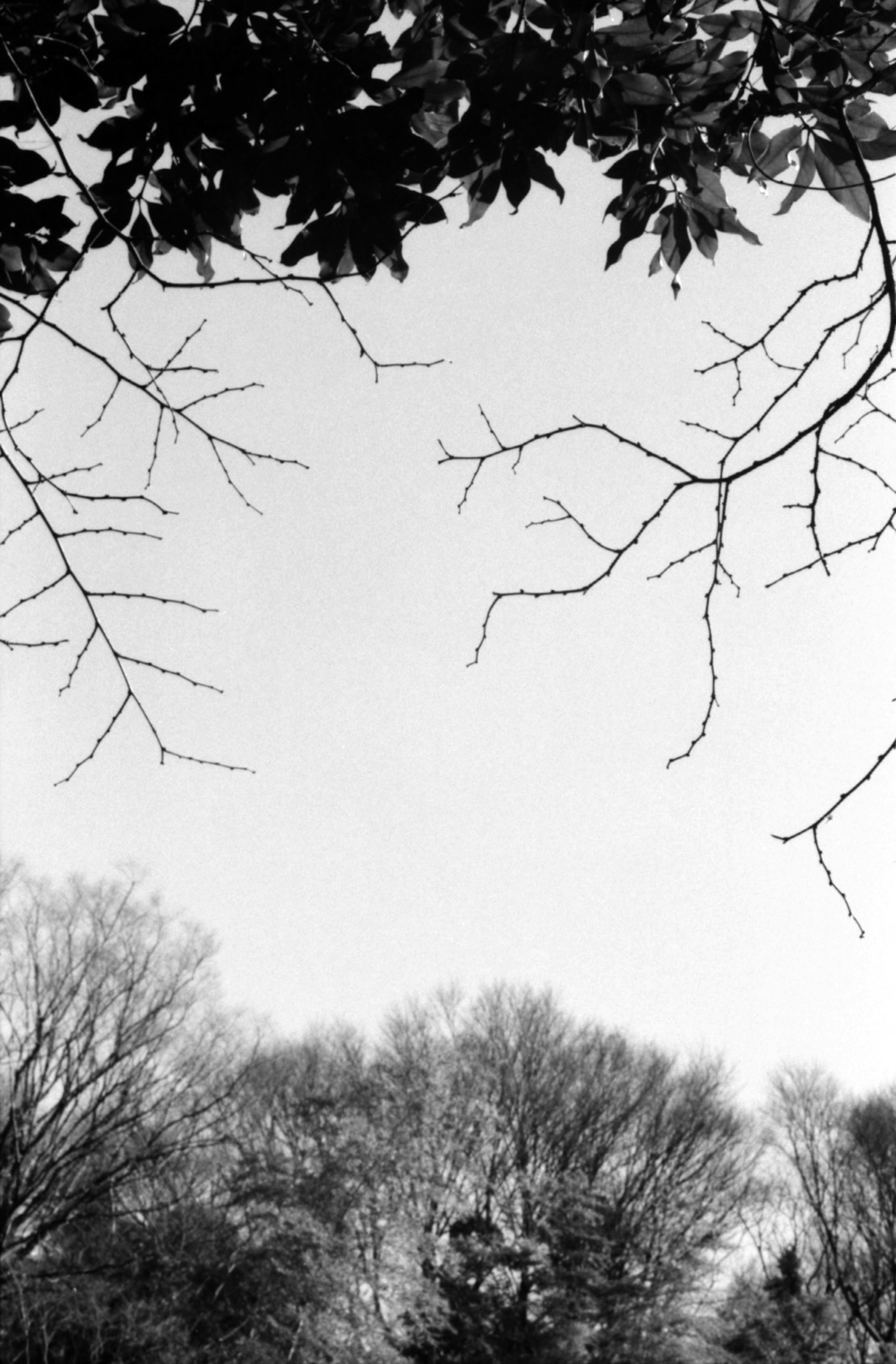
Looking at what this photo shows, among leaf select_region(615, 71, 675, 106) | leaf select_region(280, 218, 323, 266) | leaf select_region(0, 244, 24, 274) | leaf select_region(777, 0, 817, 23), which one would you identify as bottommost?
leaf select_region(280, 218, 323, 266)

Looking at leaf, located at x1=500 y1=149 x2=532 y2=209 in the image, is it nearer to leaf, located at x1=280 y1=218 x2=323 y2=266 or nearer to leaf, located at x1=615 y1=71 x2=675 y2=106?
leaf, located at x1=615 y1=71 x2=675 y2=106

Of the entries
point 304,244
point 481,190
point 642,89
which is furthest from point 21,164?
point 642,89

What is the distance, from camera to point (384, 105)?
164 centimetres

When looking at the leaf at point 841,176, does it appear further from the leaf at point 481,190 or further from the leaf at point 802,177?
the leaf at point 481,190

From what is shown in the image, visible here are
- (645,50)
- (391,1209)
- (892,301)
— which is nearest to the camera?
(892,301)

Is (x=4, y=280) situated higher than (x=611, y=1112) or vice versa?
(x=611, y=1112)

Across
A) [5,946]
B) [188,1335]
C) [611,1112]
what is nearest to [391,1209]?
[188,1335]

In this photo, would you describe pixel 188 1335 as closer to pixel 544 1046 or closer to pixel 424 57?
pixel 544 1046

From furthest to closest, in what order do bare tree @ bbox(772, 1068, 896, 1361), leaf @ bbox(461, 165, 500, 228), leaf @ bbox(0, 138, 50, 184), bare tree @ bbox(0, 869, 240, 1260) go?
1. bare tree @ bbox(772, 1068, 896, 1361)
2. bare tree @ bbox(0, 869, 240, 1260)
3. leaf @ bbox(461, 165, 500, 228)
4. leaf @ bbox(0, 138, 50, 184)

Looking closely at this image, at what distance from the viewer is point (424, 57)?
5.47 feet

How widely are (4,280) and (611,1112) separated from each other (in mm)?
21950

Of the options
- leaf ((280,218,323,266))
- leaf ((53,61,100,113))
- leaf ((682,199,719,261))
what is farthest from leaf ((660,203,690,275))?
leaf ((53,61,100,113))

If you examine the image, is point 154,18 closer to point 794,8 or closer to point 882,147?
point 794,8

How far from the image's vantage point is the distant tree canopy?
1.61 meters
